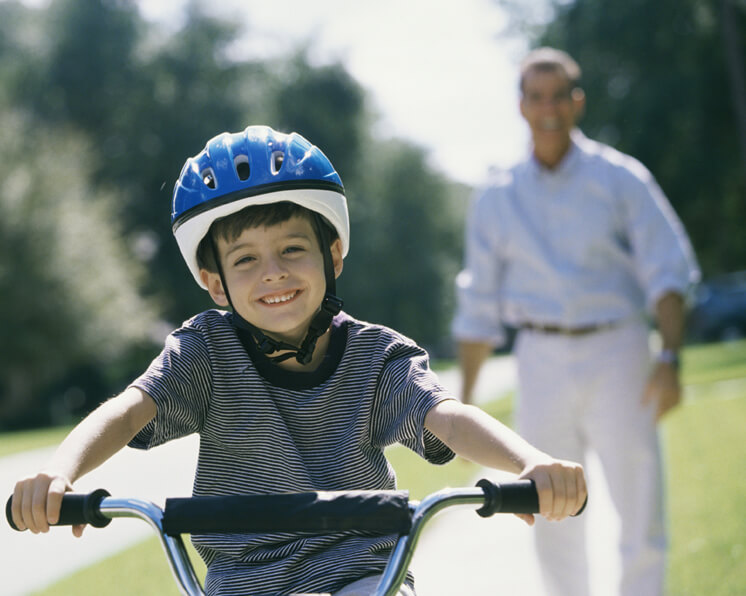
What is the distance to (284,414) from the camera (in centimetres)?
282

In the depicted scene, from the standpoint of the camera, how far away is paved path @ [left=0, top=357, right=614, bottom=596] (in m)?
6.24

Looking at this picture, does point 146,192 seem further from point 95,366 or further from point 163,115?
point 95,366

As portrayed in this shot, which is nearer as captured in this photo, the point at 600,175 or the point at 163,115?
the point at 600,175

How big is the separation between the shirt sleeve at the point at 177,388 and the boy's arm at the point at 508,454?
0.65 metres

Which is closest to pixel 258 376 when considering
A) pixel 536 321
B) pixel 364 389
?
pixel 364 389

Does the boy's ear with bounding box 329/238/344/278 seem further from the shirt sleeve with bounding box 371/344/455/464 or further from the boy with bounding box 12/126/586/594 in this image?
the shirt sleeve with bounding box 371/344/455/464

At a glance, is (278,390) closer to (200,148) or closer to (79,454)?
(79,454)

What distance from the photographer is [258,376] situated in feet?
9.39

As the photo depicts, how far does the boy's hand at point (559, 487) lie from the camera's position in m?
2.24

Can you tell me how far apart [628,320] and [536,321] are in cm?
47

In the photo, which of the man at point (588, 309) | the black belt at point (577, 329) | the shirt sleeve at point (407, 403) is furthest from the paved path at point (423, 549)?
the shirt sleeve at point (407, 403)

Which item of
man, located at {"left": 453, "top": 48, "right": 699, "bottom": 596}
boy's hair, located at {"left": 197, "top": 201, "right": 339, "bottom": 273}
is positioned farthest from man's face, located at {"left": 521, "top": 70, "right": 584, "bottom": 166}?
boy's hair, located at {"left": 197, "top": 201, "right": 339, "bottom": 273}

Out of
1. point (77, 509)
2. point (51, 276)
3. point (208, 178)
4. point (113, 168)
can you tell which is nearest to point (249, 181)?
point (208, 178)

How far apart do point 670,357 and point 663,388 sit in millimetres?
167
